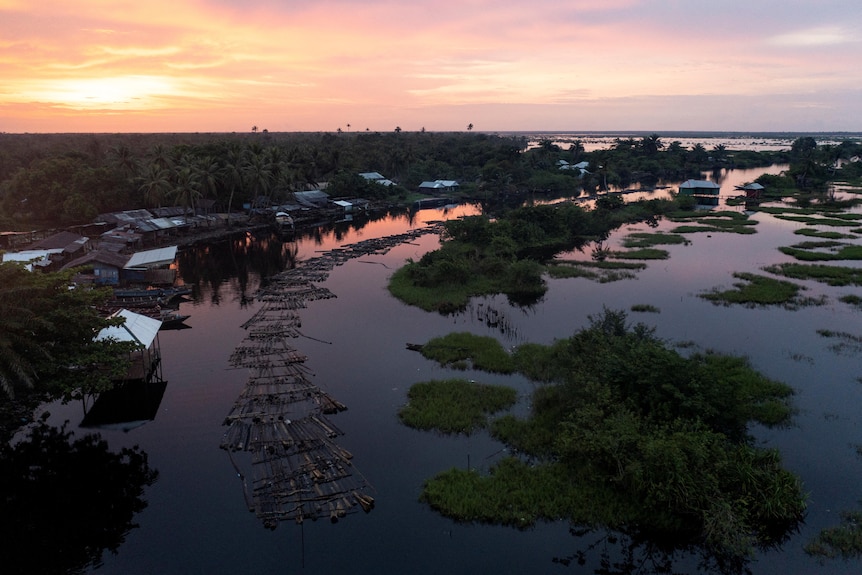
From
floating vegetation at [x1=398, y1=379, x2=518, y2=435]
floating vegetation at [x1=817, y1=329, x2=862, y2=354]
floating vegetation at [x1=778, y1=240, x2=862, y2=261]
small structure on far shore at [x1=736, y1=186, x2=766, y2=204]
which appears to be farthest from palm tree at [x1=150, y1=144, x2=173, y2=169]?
small structure on far shore at [x1=736, y1=186, x2=766, y2=204]

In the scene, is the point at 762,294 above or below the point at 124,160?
below

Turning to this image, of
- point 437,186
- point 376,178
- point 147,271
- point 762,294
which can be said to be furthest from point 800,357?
point 376,178

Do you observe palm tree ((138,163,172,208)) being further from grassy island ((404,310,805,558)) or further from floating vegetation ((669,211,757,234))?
floating vegetation ((669,211,757,234))

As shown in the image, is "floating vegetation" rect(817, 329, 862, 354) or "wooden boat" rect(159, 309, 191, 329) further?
"wooden boat" rect(159, 309, 191, 329)

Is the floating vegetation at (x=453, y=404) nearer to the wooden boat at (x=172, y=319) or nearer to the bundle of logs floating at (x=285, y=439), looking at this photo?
the bundle of logs floating at (x=285, y=439)

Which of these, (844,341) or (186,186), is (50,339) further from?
(186,186)

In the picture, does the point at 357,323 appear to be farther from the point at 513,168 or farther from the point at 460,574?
the point at 513,168
